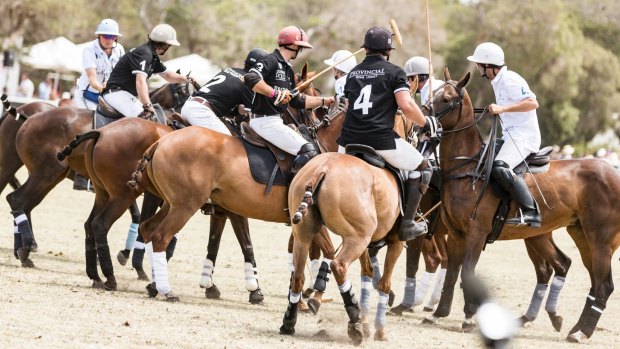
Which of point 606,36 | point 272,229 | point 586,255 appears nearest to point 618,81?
point 606,36

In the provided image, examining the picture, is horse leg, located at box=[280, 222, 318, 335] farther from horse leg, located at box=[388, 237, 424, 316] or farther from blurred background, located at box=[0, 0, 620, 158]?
blurred background, located at box=[0, 0, 620, 158]

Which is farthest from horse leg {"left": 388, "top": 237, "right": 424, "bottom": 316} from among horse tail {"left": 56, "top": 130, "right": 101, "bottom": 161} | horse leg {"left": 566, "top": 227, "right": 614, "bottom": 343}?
horse tail {"left": 56, "top": 130, "right": 101, "bottom": 161}

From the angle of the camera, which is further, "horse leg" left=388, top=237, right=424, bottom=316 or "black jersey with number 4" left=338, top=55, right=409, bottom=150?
"horse leg" left=388, top=237, right=424, bottom=316

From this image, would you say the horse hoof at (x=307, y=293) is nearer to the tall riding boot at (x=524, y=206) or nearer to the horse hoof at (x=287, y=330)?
the tall riding boot at (x=524, y=206)

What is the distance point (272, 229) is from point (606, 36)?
156 feet

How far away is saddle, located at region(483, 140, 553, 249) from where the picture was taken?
10.9m

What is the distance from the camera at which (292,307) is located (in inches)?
362

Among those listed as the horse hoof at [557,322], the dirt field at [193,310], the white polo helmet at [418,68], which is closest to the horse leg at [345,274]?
the dirt field at [193,310]

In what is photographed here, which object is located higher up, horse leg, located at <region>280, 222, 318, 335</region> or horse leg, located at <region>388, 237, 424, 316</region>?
horse leg, located at <region>280, 222, 318, 335</region>

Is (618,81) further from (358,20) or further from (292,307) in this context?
(292,307)

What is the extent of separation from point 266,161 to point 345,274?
2230 mm

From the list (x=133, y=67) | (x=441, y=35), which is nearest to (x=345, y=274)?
(x=133, y=67)

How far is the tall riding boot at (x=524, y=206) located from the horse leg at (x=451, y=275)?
57cm

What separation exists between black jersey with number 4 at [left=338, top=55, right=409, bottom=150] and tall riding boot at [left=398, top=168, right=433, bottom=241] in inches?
18.6
